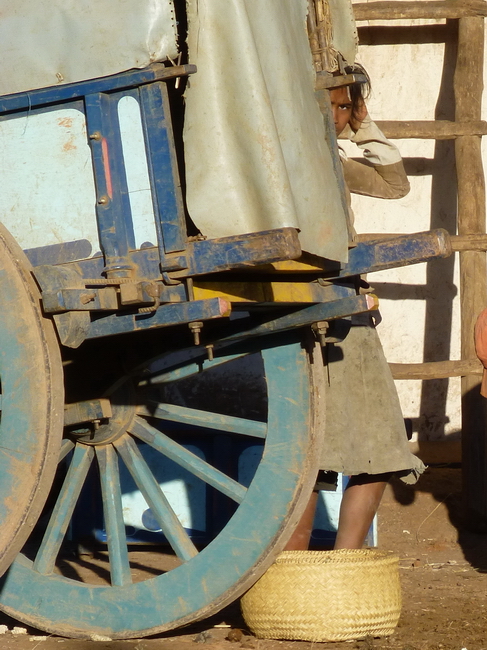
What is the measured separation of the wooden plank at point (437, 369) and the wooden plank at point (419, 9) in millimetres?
1644

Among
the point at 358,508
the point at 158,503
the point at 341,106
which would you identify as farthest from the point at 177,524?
the point at 341,106

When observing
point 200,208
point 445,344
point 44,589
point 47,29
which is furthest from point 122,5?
point 445,344

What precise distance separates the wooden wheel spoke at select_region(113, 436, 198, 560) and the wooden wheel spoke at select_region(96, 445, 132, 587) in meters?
0.05

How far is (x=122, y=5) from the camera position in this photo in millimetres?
2365

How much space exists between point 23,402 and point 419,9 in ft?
10.3

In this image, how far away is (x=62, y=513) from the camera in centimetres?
313

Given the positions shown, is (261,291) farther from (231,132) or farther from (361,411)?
(361,411)

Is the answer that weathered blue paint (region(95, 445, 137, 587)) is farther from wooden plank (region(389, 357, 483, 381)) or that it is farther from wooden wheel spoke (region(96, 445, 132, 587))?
wooden plank (region(389, 357, 483, 381))

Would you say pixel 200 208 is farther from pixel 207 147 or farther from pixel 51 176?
pixel 51 176

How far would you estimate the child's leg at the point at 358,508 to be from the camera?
3.41 meters

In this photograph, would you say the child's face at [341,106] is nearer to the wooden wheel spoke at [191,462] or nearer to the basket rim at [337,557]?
the wooden wheel spoke at [191,462]

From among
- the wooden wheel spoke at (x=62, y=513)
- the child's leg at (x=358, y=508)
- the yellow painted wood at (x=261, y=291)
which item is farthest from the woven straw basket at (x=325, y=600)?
the yellow painted wood at (x=261, y=291)

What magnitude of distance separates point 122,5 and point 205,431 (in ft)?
7.55

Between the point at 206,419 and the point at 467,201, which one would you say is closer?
the point at 206,419
